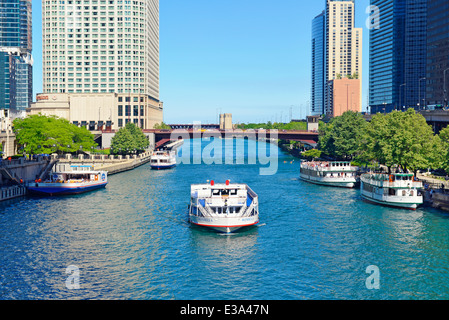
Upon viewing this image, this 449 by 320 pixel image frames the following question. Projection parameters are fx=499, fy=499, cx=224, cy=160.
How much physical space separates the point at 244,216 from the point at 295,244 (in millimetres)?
8288

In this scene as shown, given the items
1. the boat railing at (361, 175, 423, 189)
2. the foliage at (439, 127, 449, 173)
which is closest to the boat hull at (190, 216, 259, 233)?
the boat railing at (361, 175, 423, 189)

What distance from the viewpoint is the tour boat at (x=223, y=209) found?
61125mm

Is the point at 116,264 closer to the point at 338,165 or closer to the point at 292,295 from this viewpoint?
the point at 292,295

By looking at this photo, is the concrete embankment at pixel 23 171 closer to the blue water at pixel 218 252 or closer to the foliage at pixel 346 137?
the blue water at pixel 218 252

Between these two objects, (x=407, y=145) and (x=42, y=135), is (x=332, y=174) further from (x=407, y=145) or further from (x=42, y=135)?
(x=42, y=135)

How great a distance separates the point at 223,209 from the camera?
64.0m

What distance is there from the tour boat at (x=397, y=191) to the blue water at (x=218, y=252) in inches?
66.9

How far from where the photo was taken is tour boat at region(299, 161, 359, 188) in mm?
107375

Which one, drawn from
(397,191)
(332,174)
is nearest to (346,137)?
(332,174)

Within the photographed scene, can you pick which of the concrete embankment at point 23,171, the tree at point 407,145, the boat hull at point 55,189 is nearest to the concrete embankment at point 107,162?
the concrete embankment at point 23,171

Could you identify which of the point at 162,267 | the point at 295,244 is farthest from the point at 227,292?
the point at 295,244

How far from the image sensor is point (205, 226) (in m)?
62.3
